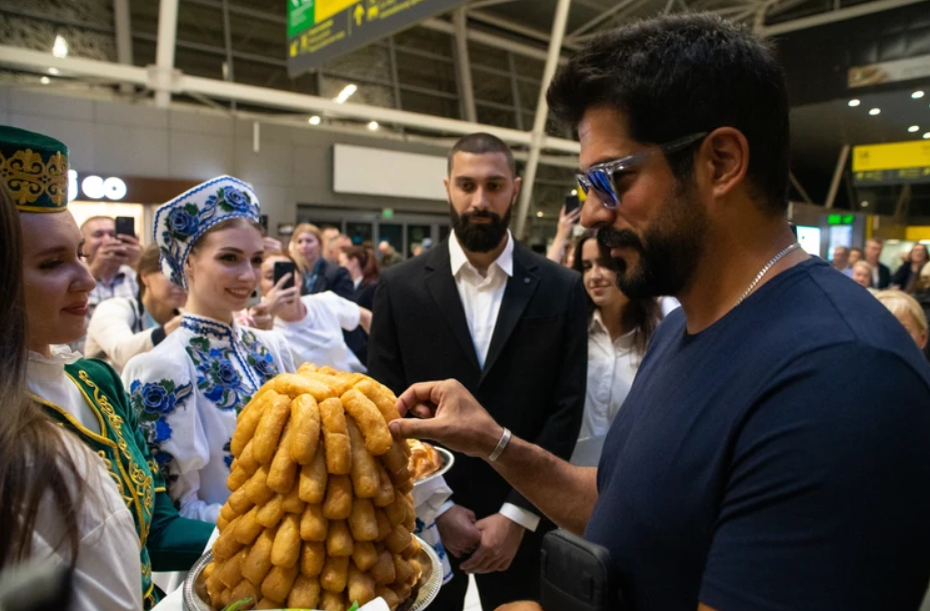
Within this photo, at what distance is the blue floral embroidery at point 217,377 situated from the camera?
1.99m

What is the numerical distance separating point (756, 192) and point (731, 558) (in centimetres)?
58

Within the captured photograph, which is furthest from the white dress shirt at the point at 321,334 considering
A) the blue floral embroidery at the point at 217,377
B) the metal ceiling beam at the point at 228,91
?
the metal ceiling beam at the point at 228,91

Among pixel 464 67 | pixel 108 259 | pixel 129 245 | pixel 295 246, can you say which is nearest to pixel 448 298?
pixel 129 245

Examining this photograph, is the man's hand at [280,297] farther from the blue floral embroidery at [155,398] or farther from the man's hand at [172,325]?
the blue floral embroidery at [155,398]

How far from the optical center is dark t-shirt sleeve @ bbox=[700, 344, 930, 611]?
80 centimetres

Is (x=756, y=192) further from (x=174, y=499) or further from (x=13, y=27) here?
(x=13, y=27)

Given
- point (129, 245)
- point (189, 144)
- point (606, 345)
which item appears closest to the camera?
point (606, 345)

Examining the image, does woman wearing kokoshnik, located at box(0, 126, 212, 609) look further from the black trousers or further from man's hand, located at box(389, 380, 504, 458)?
the black trousers

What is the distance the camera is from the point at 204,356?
2.05 meters

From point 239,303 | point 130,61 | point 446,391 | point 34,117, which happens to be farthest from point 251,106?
point 446,391

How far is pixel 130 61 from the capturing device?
1111cm

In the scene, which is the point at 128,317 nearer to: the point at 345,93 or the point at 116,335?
the point at 116,335

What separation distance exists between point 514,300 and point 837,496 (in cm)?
168

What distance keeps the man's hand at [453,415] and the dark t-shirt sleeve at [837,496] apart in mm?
675
